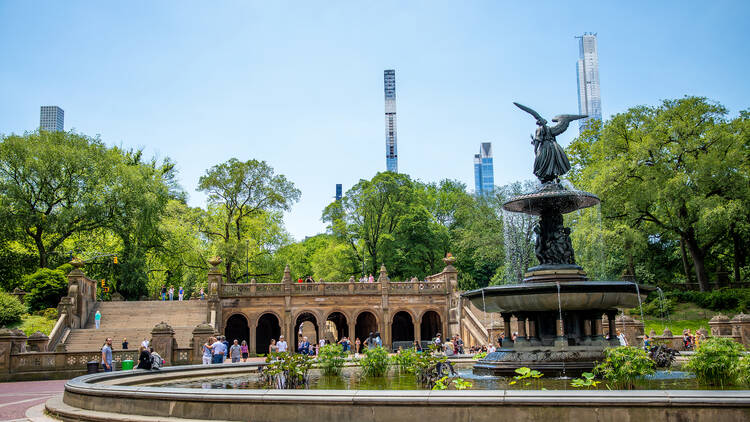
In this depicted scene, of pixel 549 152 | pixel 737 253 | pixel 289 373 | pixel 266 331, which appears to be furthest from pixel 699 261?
pixel 289 373

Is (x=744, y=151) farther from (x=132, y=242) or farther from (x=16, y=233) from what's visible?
(x=16, y=233)

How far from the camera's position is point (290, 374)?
11477mm

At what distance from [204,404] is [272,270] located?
150ft

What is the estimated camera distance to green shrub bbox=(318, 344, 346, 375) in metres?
14.2

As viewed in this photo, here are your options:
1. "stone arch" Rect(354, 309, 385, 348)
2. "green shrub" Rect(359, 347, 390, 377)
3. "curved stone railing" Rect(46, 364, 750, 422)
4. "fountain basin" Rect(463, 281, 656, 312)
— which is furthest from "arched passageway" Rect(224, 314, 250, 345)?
"curved stone railing" Rect(46, 364, 750, 422)

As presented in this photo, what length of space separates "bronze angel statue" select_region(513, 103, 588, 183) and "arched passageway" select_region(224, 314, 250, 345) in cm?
3396

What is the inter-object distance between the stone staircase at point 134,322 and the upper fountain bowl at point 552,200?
72.6 feet

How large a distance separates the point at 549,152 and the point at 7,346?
792 inches

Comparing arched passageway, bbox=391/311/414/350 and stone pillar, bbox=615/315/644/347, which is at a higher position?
stone pillar, bbox=615/315/644/347

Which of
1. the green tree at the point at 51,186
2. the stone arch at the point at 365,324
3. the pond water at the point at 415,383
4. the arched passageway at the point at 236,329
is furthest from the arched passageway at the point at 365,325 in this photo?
the pond water at the point at 415,383

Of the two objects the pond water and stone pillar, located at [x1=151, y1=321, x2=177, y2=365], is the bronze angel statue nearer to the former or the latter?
the pond water

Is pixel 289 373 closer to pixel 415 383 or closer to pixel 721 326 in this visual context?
pixel 415 383

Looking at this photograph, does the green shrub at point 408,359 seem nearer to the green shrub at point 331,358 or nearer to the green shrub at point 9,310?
the green shrub at point 331,358

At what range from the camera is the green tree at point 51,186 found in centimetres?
4197
